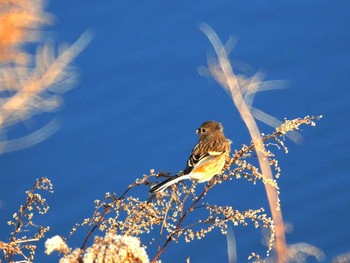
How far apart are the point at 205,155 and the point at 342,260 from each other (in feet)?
4.80

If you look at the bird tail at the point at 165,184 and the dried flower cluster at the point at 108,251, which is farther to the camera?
the bird tail at the point at 165,184

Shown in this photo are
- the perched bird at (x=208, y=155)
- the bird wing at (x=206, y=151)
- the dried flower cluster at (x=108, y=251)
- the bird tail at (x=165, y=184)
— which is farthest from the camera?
the bird wing at (x=206, y=151)

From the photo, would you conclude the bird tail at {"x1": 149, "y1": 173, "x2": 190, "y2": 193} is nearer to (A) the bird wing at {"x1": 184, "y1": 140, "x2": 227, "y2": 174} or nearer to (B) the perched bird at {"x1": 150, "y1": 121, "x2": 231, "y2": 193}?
(B) the perched bird at {"x1": 150, "y1": 121, "x2": 231, "y2": 193}

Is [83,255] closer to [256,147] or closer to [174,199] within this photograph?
[174,199]

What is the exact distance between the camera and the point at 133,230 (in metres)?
1.91

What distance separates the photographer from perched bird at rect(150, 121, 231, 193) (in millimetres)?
3133

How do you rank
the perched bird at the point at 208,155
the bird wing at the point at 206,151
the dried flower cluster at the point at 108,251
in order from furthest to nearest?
1. the bird wing at the point at 206,151
2. the perched bird at the point at 208,155
3. the dried flower cluster at the point at 108,251

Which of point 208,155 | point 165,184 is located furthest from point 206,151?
point 165,184

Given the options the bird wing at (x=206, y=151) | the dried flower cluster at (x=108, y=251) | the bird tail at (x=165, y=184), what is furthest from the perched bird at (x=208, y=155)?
the dried flower cluster at (x=108, y=251)

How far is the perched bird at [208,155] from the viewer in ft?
10.3

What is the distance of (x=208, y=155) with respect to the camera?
3.30m

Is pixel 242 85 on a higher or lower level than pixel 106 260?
higher

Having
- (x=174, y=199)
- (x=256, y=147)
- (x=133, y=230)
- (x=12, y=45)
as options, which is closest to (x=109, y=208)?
(x=133, y=230)

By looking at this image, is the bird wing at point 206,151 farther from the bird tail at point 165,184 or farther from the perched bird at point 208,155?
the bird tail at point 165,184
